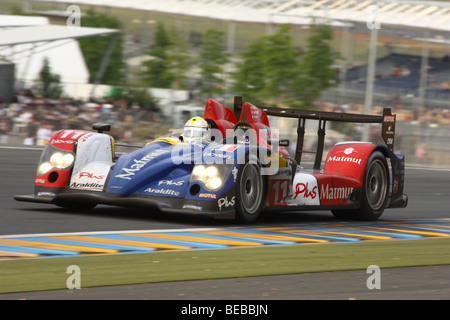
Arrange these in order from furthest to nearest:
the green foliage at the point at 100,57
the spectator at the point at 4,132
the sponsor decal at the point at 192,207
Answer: the green foliage at the point at 100,57 < the spectator at the point at 4,132 < the sponsor decal at the point at 192,207

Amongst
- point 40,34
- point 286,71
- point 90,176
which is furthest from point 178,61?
point 90,176

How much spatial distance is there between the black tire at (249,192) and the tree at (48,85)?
1107 inches

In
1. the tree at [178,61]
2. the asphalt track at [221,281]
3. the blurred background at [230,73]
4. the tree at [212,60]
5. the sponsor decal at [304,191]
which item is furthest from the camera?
the tree at [178,61]

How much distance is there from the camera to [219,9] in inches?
2207

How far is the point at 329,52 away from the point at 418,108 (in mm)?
7619

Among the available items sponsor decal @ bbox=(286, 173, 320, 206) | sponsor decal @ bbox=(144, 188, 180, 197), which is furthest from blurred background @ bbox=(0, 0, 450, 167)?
sponsor decal @ bbox=(144, 188, 180, 197)

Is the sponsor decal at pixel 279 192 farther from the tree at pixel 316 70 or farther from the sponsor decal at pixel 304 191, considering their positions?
the tree at pixel 316 70

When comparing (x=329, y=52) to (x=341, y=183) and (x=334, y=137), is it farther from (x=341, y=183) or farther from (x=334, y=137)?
(x=341, y=183)

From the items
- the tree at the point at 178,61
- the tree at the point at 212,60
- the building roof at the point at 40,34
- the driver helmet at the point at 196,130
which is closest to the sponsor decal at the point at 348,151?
the driver helmet at the point at 196,130

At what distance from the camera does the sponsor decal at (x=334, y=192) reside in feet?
37.9

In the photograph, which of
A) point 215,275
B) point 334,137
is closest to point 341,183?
point 215,275

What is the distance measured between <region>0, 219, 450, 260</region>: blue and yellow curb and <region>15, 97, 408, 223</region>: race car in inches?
15.1

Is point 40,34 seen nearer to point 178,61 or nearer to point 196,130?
point 178,61

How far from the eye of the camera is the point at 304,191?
36.8 feet
